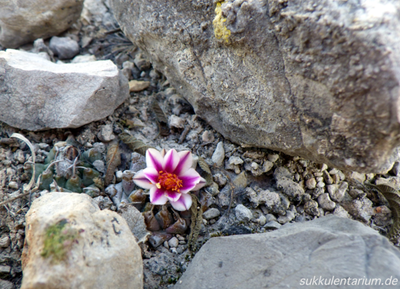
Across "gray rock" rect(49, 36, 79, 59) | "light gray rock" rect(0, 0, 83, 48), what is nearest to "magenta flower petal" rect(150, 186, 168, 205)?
"gray rock" rect(49, 36, 79, 59)

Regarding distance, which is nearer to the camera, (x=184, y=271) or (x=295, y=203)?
(x=184, y=271)

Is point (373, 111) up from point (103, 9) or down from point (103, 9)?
up

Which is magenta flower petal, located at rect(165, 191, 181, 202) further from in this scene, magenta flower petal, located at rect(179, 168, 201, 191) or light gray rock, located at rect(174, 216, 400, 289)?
light gray rock, located at rect(174, 216, 400, 289)

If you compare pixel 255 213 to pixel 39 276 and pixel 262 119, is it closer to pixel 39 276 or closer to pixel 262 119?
pixel 262 119

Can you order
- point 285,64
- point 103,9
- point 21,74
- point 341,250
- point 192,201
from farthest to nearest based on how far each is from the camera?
point 103,9
point 21,74
point 192,201
point 285,64
point 341,250

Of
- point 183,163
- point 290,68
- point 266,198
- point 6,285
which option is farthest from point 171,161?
point 6,285

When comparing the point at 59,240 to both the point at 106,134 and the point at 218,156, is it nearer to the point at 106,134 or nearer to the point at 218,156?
the point at 106,134

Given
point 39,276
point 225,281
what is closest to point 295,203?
point 225,281
